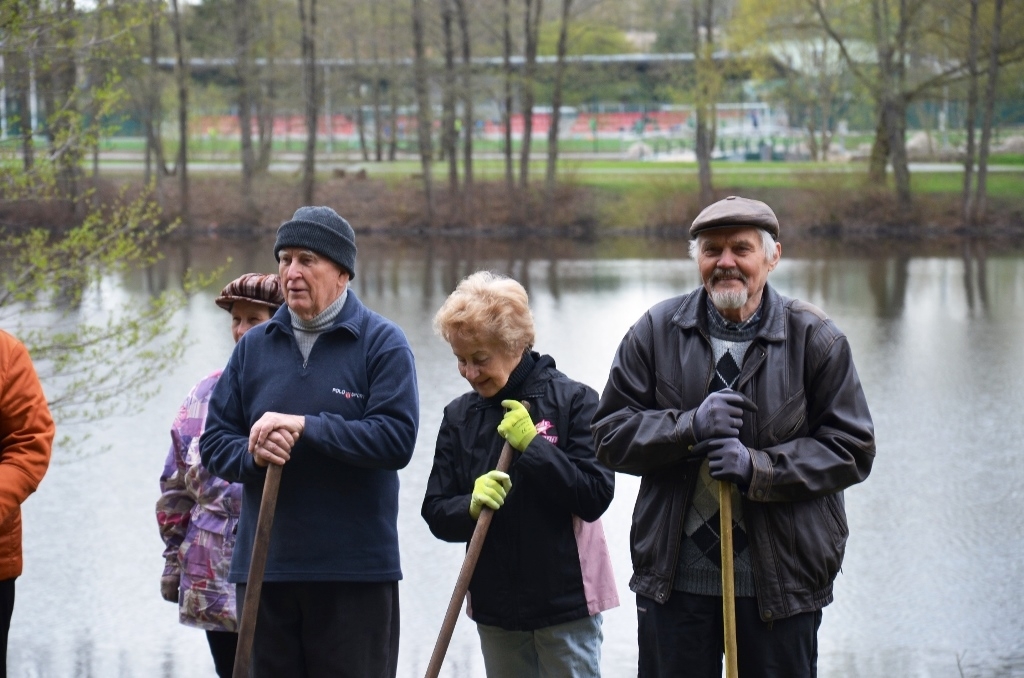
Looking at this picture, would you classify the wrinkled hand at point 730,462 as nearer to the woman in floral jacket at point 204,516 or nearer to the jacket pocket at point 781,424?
the jacket pocket at point 781,424

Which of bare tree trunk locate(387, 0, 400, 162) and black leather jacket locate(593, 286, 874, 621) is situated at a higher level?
bare tree trunk locate(387, 0, 400, 162)

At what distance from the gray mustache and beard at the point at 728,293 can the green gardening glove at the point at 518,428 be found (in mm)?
680

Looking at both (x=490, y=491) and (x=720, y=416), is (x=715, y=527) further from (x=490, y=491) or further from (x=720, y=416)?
(x=490, y=491)

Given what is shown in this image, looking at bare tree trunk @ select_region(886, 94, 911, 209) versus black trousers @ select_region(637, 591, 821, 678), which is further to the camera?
bare tree trunk @ select_region(886, 94, 911, 209)

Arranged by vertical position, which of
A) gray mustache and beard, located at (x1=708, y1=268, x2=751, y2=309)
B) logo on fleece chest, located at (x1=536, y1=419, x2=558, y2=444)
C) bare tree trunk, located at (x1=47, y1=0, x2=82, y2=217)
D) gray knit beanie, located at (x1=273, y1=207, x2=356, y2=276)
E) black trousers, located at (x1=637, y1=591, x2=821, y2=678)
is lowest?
black trousers, located at (x1=637, y1=591, x2=821, y2=678)

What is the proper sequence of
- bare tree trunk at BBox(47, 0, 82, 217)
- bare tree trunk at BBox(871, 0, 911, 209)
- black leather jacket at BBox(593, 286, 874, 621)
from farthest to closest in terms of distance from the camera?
1. bare tree trunk at BBox(871, 0, 911, 209)
2. bare tree trunk at BBox(47, 0, 82, 217)
3. black leather jacket at BBox(593, 286, 874, 621)

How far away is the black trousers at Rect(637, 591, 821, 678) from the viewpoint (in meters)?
3.72

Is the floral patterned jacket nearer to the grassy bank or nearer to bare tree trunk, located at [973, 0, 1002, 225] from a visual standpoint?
the grassy bank

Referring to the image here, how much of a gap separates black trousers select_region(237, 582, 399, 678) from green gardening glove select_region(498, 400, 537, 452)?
22.9 inches

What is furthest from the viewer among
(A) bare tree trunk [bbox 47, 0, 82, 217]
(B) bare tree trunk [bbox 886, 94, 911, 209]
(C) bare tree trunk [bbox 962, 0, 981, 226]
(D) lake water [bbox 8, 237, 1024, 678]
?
(B) bare tree trunk [bbox 886, 94, 911, 209]

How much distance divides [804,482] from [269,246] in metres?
32.8

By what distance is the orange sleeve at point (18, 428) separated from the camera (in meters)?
3.91

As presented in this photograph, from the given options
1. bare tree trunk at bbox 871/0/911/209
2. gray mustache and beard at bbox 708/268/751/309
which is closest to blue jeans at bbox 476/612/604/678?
gray mustache and beard at bbox 708/268/751/309

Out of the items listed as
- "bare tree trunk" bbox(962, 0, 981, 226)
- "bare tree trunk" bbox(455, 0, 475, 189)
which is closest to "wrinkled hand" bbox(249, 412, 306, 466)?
"bare tree trunk" bbox(962, 0, 981, 226)
